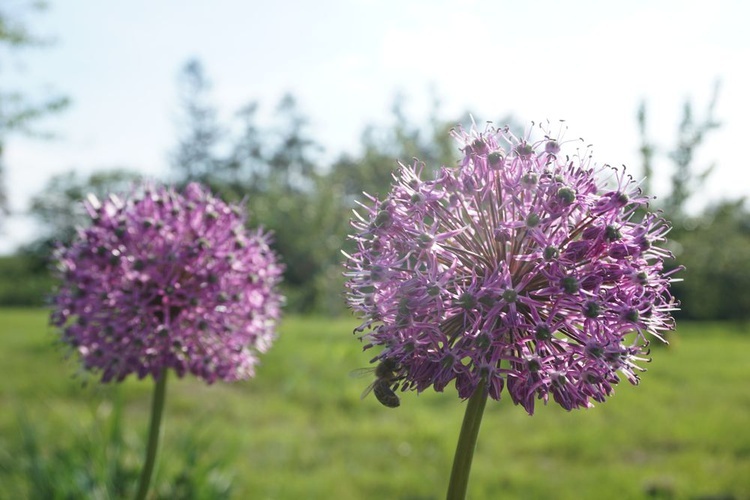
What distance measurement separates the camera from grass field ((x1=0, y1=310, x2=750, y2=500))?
615 cm

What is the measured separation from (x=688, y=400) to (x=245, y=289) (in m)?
12.2

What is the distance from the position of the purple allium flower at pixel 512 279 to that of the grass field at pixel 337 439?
2.62 meters

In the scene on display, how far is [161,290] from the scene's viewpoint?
361 cm

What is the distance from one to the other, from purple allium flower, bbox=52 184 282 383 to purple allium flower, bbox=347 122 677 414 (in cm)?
137

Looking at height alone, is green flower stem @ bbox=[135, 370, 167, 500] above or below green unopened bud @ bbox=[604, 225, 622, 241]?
below

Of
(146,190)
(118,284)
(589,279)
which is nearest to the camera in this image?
(589,279)

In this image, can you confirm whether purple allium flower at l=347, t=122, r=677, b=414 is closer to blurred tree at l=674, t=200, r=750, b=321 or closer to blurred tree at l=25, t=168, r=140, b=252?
blurred tree at l=674, t=200, r=750, b=321

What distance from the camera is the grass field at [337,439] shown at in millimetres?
6152

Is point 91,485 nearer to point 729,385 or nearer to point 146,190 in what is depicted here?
point 146,190

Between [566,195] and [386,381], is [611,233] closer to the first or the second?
[566,195]

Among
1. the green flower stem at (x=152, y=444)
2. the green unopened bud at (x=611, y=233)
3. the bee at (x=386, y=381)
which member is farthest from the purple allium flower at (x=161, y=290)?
the green unopened bud at (x=611, y=233)

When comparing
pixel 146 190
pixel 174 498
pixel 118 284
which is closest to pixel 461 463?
pixel 118 284

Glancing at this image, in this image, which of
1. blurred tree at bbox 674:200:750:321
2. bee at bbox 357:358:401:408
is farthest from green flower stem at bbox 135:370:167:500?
blurred tree at bbox 674:200:750:321

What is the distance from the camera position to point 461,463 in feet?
7.30
